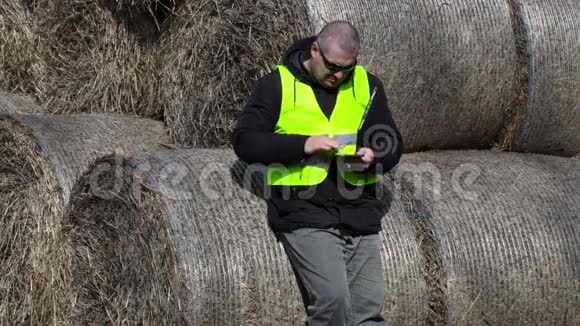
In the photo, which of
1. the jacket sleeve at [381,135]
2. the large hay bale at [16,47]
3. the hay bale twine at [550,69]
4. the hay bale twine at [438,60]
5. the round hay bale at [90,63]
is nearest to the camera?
the jacket sleeve at [381,135]

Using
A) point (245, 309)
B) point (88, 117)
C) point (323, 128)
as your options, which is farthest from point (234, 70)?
point (245, 309)

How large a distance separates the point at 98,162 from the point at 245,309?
1.00 m

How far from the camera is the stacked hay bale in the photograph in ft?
14.6

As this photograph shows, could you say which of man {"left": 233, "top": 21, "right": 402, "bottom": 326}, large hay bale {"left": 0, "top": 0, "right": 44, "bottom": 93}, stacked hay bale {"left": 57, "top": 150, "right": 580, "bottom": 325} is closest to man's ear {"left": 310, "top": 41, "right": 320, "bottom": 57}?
man {"left": 233, "top": 21, "right": 402, "bottom": 326}

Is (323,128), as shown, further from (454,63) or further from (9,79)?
(9,79)

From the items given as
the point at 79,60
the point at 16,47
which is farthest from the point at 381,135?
the point at 16,47

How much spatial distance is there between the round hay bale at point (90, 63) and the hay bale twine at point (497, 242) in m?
2.01

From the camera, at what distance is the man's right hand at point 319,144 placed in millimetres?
4301

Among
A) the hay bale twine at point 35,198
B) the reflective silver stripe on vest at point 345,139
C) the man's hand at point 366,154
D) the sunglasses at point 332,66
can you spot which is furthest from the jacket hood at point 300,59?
the hay bale twine at point 35,198

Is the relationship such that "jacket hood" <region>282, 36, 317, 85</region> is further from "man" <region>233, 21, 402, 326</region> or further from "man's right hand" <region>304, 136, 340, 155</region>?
"man's right hand" <region>304, 136, 340, 155</region>

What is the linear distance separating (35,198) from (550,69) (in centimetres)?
263

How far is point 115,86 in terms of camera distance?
660cm

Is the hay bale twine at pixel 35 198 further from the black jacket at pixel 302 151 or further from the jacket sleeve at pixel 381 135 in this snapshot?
the jacket sleeve at pixel 381 135

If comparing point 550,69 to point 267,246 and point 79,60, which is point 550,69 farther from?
point 79,60
